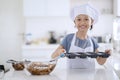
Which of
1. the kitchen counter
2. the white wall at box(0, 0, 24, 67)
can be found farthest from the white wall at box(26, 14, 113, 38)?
the kitchen counter

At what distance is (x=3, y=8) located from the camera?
4.46 metres

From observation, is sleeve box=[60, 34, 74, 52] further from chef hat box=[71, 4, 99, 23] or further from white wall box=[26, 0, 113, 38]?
white wall box=[26, 0, 113, 38]

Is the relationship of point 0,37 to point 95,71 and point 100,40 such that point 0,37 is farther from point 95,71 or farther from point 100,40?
point 95,71

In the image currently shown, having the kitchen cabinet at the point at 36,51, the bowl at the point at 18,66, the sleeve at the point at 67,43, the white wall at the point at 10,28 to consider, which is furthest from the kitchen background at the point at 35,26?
the bowl at the point at 18,66

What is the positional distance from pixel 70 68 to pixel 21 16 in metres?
3.18

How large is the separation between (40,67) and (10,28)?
10.9 feet

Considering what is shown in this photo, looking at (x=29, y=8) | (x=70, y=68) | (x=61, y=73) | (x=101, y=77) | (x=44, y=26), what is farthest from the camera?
(x=44, y=26)

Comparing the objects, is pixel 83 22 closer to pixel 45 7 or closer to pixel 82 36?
pixel 82 36

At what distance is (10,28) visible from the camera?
4480mm

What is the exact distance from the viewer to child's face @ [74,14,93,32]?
1477mm

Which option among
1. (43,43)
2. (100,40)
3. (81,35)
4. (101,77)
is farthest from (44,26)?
(101,77)

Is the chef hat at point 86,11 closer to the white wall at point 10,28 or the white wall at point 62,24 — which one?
the white wall at point 62,24

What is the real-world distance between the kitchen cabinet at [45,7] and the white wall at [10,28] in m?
0.41

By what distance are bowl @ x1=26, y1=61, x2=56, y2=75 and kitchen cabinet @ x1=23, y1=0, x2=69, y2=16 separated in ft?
9.30
